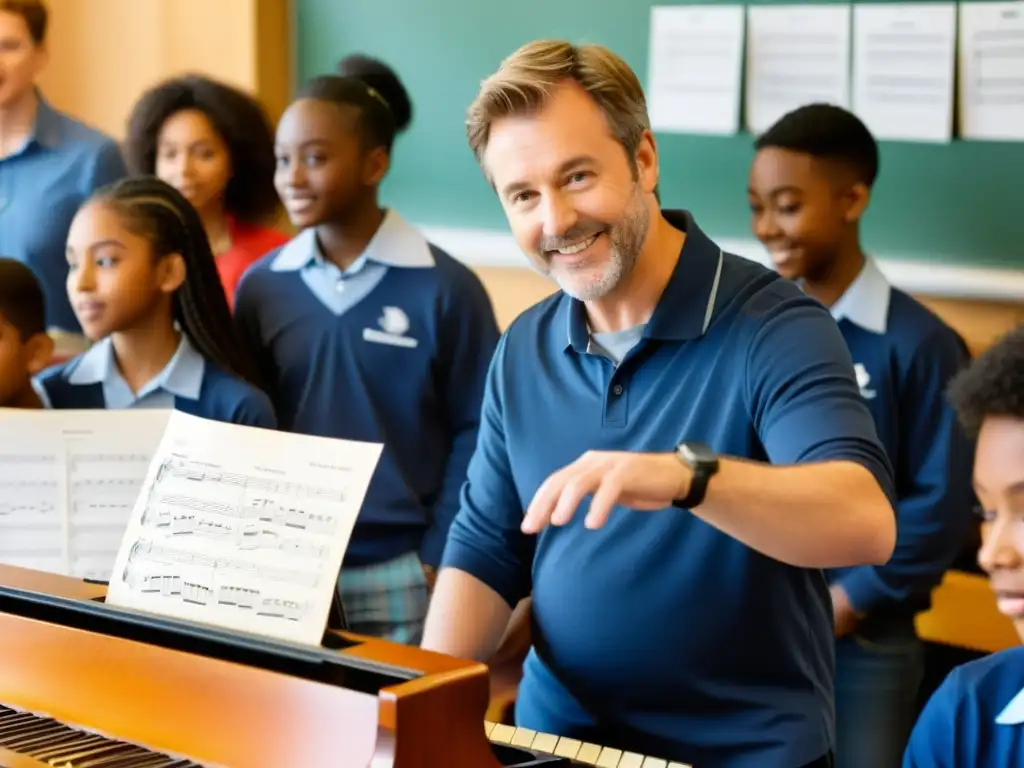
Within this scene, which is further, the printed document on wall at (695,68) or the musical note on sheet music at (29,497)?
the printed document on wall at (695,68)

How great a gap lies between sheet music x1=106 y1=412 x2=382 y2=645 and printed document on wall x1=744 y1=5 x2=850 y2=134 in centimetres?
181

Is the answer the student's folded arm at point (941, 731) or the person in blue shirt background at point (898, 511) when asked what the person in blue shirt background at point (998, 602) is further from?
the person in blue shirt background at point (898, 511)

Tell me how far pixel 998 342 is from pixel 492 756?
68 cm

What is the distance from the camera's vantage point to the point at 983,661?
132 cm

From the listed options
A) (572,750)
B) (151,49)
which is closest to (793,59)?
(151,49)

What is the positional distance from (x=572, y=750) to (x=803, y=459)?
13.9 inches

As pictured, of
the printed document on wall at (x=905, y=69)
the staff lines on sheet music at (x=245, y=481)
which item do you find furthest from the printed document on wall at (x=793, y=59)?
the staff lines on sheet music at (x=245, y=481)

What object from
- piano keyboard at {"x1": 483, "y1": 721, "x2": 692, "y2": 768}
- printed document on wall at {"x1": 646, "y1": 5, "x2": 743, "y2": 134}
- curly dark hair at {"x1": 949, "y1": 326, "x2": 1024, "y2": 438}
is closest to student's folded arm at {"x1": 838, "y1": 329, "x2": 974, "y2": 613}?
curly dark hair at {"x1": 949, "y1": 326, "x2": 1024, "y2": 438}

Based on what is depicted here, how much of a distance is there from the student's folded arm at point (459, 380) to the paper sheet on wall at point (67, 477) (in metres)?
0.73

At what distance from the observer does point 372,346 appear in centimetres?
235

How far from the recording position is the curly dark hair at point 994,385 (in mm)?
1309

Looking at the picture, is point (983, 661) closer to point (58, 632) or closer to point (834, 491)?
point (834, 491)

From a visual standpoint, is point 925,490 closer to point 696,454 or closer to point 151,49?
point 696,454

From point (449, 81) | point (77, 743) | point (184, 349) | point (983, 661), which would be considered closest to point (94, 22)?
point (449, 81)
